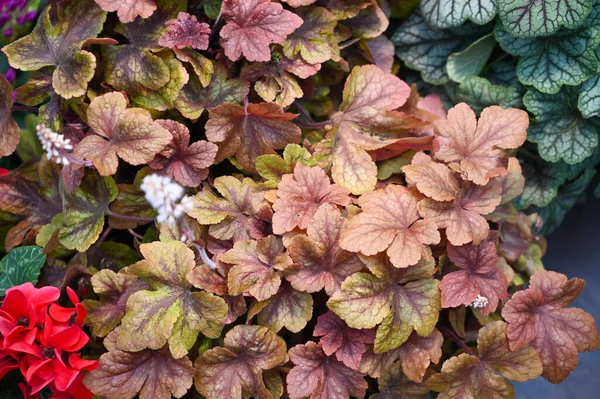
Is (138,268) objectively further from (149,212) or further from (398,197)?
(398,197)

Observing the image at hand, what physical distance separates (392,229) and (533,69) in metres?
0.61

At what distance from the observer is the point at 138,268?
1.03m

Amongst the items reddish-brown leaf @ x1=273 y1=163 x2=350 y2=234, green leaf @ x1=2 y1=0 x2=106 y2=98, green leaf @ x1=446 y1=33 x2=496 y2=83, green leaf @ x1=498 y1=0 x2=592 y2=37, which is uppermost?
green leaf @ x1=498 y1=0 x2=592 y2=37

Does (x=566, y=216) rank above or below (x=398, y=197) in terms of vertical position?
below

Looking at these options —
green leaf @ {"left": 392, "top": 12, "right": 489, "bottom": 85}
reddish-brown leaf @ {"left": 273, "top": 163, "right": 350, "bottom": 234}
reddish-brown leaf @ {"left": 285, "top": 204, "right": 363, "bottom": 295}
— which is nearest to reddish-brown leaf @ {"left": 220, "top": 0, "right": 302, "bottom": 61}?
reddish-brown leaf @ {"left": 273, "top": 163, "right": 350, "bottom": 234}

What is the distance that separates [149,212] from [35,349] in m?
0.33

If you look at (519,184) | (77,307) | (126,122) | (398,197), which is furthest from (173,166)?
(519,184)

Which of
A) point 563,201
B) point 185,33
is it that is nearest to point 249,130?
point 185,33

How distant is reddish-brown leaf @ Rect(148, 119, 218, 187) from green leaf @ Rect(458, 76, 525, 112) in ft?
2.11

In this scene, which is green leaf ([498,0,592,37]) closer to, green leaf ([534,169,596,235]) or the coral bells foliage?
green leaf ([534,169,596,235])

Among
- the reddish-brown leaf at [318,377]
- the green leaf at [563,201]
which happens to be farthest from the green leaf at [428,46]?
the reddish-brown leaf at [318,377]

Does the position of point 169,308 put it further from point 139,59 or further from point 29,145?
point 29,145

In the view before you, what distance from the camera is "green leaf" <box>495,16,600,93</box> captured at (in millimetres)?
1291

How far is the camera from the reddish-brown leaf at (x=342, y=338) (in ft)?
3.37
